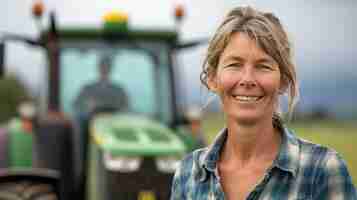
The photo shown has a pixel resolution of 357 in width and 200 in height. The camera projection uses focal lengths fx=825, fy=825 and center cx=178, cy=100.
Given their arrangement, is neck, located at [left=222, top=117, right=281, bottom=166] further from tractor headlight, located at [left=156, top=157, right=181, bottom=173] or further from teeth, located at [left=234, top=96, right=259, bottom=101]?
tractor headlight, located at [left=156, top=157, right=181, bottom=173]

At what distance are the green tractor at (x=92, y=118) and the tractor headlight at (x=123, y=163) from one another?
0.01 m

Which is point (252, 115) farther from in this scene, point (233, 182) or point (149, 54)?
point (149, 54)

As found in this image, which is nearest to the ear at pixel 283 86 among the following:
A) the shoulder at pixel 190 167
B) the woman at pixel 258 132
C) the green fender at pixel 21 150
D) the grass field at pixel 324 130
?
the woman at pixel 258 132

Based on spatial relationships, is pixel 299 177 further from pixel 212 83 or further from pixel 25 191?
pixel 25 191

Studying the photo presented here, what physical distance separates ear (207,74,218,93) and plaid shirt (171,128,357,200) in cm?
20

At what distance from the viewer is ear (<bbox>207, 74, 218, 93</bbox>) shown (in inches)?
A: 84.0

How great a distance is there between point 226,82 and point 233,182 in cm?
25

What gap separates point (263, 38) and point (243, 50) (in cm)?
6

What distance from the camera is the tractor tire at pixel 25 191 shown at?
5.44 meters

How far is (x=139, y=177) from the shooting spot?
5.21m

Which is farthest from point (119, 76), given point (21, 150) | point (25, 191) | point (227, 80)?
point (227, 80)

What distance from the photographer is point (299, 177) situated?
1961 mm

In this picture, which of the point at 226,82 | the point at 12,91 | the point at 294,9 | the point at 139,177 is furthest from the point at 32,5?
the point at 12,91

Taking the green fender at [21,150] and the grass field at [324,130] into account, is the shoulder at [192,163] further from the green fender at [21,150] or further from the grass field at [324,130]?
the grass field at [324,130]
